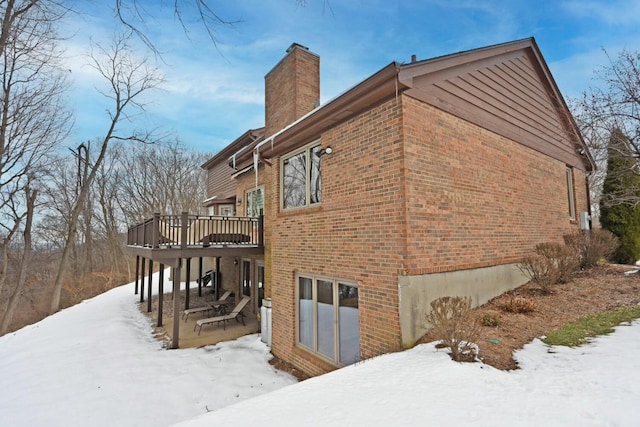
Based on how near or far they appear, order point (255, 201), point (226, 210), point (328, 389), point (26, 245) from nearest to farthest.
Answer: point (328, 389) < point (255, 201) < point (226, 210) < point (26, 245)

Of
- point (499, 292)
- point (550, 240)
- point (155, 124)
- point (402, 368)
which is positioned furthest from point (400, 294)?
point (155, 124)

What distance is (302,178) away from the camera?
7512mm

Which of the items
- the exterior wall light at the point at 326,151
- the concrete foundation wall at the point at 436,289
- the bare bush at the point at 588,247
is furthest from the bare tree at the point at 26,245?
the bare bush at the point at 588,247

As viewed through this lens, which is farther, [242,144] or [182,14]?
[242,144]

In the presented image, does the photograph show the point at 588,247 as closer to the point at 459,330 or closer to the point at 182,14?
the point at 459,330

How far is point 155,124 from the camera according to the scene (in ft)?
65.6

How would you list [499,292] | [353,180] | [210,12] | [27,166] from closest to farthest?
1. [210,12]
2. [353,180]
3. [499,292]
4. [27,166]

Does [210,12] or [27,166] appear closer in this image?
[210,12]

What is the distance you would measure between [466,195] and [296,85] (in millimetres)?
6673

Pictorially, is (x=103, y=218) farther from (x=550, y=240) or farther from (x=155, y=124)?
(x=550, y=240)

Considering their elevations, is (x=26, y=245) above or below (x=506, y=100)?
below

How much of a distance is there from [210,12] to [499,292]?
7141 mm

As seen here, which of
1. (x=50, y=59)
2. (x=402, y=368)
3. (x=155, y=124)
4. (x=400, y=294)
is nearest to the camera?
(x=402, y=368)

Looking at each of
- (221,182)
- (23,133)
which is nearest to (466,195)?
(221,182)
